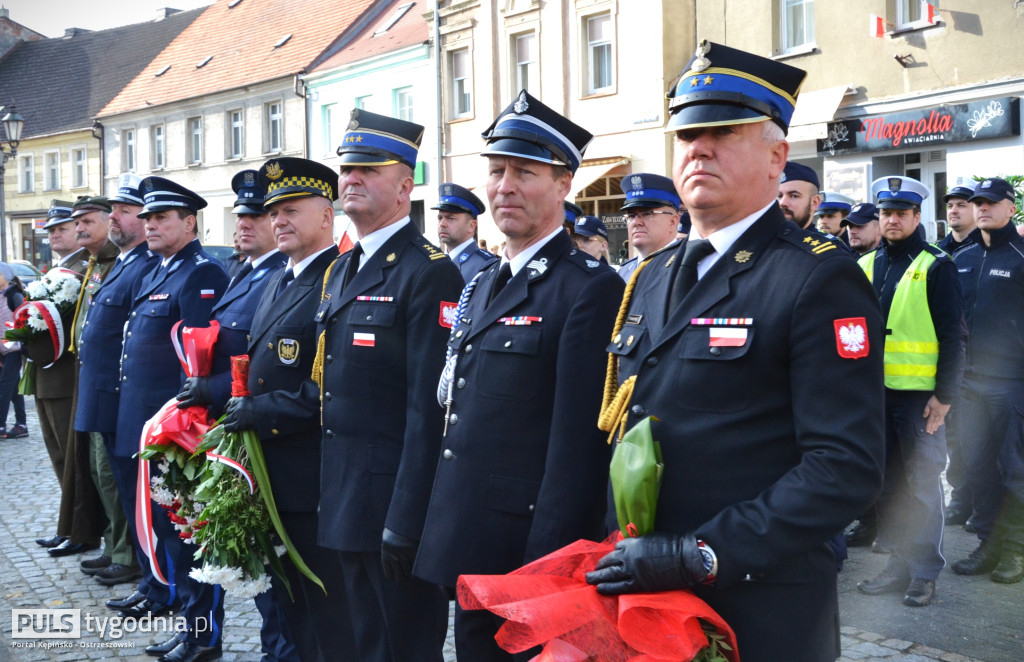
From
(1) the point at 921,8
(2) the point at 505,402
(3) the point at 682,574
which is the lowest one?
(3) the point at 682,574

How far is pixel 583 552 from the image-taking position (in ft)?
8.08

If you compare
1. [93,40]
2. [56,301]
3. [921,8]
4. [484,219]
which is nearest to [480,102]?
[484,219]

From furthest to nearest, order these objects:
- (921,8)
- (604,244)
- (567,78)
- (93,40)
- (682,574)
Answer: (93,40)
(567,78)
(921,8)
(604,244)
(682,574)

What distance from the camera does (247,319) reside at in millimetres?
5156

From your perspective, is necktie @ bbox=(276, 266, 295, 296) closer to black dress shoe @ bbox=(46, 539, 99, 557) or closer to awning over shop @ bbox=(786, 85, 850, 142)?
black dress shoe @ bbox=(46, 539, 99, 557)

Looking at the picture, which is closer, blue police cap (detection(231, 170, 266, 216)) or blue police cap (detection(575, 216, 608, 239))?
blue police cap (detection(231, 170, 266, 216))

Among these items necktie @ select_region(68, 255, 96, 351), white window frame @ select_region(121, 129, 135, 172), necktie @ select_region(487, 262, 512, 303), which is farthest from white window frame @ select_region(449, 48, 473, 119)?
necktie @ select_region(487, 262, 512, 303)

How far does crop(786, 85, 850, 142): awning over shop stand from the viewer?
1762 cm

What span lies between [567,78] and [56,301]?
18.4 meters

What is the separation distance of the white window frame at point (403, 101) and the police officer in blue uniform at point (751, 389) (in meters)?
27.4

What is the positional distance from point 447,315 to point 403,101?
2659 cm

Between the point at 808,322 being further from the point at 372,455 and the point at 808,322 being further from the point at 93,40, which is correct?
the point at 93,40

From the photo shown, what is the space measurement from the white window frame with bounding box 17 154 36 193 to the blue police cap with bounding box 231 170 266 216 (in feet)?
151

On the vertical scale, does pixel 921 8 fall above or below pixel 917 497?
above
